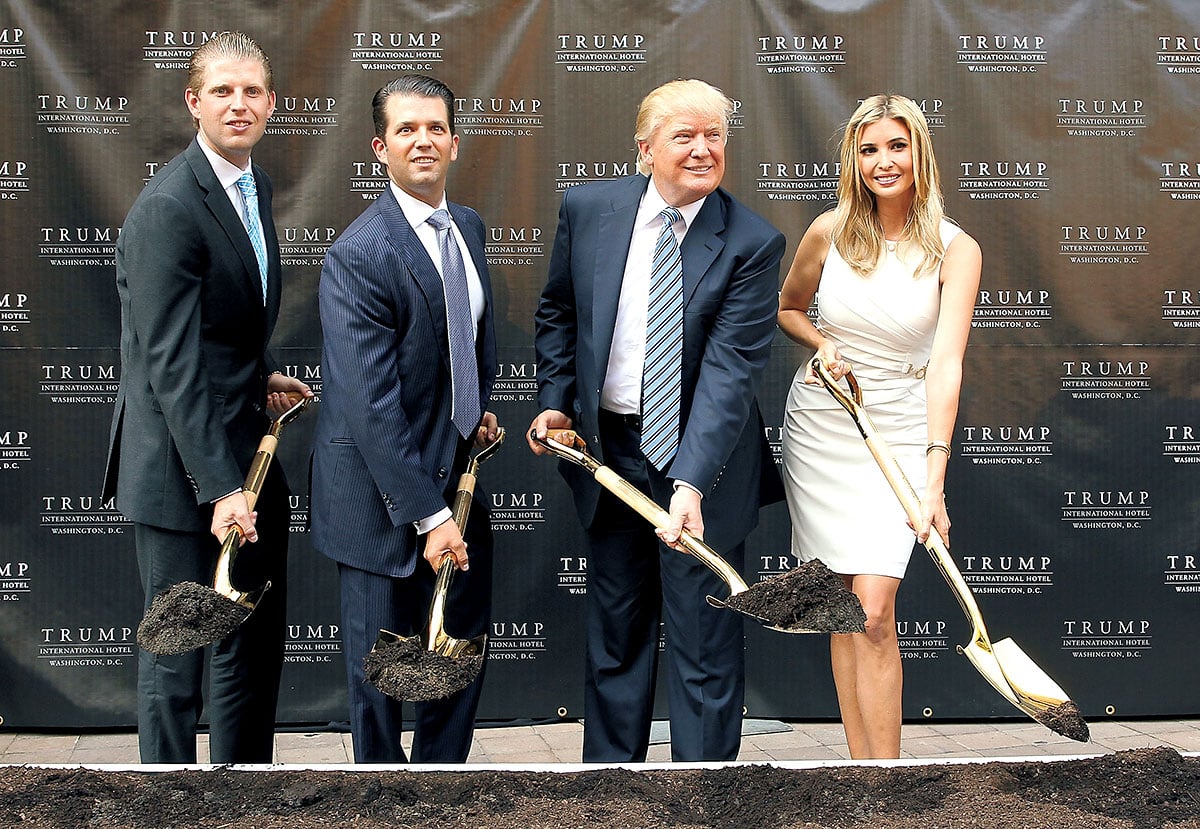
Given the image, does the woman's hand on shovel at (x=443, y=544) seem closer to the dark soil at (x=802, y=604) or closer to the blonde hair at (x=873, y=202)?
the dark soil at (x=802, y=604)

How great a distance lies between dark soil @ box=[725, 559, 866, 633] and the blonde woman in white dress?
0.55 m

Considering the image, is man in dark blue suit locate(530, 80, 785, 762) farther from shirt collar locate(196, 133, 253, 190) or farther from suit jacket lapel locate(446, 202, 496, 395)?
shirt collar locate(196, 133, 253, 190)

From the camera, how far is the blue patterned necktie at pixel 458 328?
118 inches

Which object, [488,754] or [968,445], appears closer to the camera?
[488,754]

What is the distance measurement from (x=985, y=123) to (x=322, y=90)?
7.45 feet

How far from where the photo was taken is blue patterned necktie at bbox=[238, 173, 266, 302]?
310 cm

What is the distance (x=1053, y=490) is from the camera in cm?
441

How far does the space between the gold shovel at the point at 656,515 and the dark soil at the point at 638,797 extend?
36 cm

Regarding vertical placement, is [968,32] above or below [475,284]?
above

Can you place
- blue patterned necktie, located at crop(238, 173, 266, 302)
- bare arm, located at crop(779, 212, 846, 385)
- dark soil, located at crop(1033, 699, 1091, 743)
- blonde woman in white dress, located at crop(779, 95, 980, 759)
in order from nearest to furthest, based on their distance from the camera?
dark soil, located at crop(1033, 699, 1091, 743) < blue patterned necktie, located at crop(238, 173, 266, 302) < blonde woman in white dress, located at crop(779, 95, 980, 759) < bare arm, located at crop(779, 212, 846, 385)

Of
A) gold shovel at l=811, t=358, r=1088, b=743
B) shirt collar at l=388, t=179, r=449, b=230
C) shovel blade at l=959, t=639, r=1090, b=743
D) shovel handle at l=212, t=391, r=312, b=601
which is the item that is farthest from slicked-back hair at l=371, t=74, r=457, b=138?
shovel blade at l=959, t=639, r=1090, b=743

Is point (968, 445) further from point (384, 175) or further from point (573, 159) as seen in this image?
point (384, 175)

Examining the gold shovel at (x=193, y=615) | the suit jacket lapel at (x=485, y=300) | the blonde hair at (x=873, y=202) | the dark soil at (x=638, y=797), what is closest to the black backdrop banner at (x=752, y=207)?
the blonde hair at (x=873, y=202)

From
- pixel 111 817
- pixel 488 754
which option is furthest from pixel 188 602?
pixel 488 754
